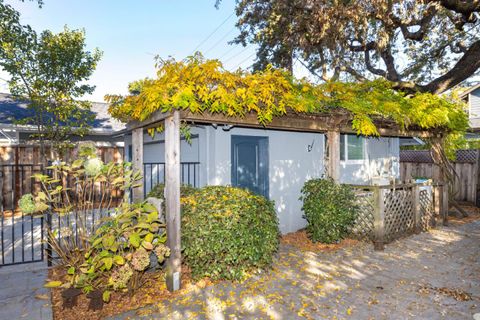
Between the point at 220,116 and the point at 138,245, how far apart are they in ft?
7.21

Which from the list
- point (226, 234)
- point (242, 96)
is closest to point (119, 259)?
point (226, 234)

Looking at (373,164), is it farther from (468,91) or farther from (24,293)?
(468,91)

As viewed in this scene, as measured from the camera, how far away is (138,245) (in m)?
3.87

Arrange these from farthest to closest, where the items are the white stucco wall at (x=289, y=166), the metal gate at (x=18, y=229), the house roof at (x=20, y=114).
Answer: the house roof at (x=20, y=114), the white stucco wall at (x=289, y=166), the metal gate at (x=18, y=229)

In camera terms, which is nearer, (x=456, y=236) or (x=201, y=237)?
(x=201, y=237)

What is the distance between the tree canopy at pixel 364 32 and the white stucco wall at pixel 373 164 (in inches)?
86.1

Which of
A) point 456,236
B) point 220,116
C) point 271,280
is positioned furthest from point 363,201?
point 220,116

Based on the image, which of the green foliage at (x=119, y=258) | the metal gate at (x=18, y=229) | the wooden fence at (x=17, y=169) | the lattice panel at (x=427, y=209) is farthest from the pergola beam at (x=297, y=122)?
the wooden fence at (x=17, y=169)

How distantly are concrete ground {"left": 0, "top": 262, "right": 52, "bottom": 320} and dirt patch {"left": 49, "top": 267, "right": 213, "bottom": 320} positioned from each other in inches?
5.2

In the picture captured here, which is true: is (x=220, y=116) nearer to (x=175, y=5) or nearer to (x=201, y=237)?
(x=201, y=237)

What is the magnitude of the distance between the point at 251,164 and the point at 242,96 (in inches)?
132

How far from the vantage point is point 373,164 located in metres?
9.90

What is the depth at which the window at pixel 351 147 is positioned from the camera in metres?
9.20

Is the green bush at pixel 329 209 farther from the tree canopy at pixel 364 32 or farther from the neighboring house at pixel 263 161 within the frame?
the tree canopy at pixel 364 32
